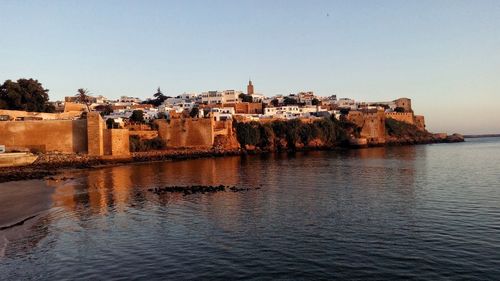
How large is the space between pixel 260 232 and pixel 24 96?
47.4 m

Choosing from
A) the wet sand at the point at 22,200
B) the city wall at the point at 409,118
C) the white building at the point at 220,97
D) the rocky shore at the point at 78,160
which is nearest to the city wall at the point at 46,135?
the rocky shore at the point at 78,160

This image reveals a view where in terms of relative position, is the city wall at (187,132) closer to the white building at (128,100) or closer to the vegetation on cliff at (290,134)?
the vegetation on cliff at (290,134)

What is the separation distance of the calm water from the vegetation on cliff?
34.8m

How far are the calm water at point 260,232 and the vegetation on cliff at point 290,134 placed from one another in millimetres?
34762

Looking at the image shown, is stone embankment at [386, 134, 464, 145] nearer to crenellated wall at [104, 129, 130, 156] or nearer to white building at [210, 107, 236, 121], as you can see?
white building at [210, 107, 236, 121]

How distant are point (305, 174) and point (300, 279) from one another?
21.4 meters

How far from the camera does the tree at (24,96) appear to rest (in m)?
50.2

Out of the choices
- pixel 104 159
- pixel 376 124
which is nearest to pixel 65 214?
pixel 104 159

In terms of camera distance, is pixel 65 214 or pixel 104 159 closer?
pixel 65 214

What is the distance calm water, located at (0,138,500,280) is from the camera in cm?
999

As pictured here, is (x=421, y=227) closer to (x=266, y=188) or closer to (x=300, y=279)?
(x=300, y=279)

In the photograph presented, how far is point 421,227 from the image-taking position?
44.8ft

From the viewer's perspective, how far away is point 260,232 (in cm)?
1345

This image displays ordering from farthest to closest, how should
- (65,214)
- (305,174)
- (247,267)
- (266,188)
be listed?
(305,174) < (266,188) < (65,214) < (247,267)
